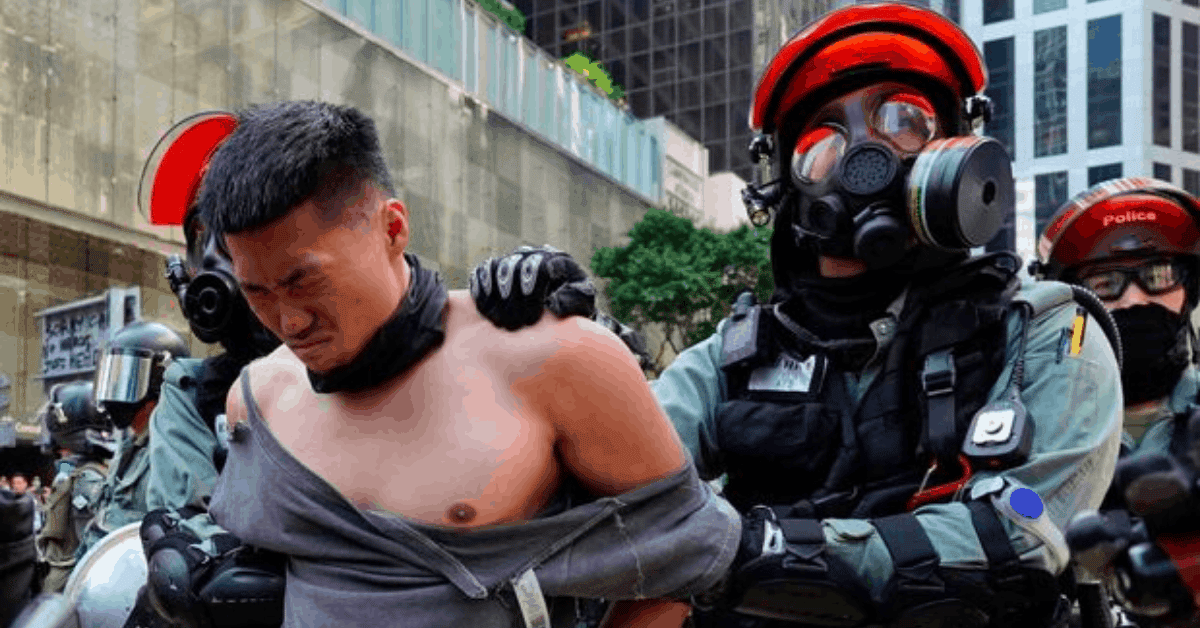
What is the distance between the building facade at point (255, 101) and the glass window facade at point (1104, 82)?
20.4 m

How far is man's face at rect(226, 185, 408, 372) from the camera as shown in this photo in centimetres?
189

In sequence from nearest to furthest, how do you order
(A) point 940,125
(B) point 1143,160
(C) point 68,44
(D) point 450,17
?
(A) point 940,125 → (C) point 68,44 → (D) point 450,17 → (B) point 1143,160

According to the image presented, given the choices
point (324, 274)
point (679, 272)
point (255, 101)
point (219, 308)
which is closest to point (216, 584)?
point (324, 274)

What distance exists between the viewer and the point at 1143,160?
146ft

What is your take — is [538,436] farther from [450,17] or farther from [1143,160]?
[1143,160]

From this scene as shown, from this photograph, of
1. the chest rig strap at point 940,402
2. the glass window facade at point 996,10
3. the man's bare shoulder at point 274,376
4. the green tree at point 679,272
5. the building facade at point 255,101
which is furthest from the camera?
the glass window facade at point 996,10

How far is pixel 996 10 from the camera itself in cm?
4922

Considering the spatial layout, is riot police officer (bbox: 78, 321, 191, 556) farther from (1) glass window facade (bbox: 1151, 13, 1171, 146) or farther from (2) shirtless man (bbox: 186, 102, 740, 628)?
(1) glass window facade (bbox: 1151, 13, 1171, 146)

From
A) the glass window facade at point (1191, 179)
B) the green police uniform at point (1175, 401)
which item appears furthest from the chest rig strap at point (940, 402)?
the glass window facade at point (1191, 179)

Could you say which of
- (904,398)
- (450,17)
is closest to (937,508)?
(904,398)

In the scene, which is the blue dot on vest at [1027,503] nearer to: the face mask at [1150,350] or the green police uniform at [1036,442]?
the green police uniform at [1036,442]

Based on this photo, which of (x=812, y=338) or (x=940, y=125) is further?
(x=940, y=125)

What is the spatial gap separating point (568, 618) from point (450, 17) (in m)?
26.0

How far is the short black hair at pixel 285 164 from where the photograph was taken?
1.87m
